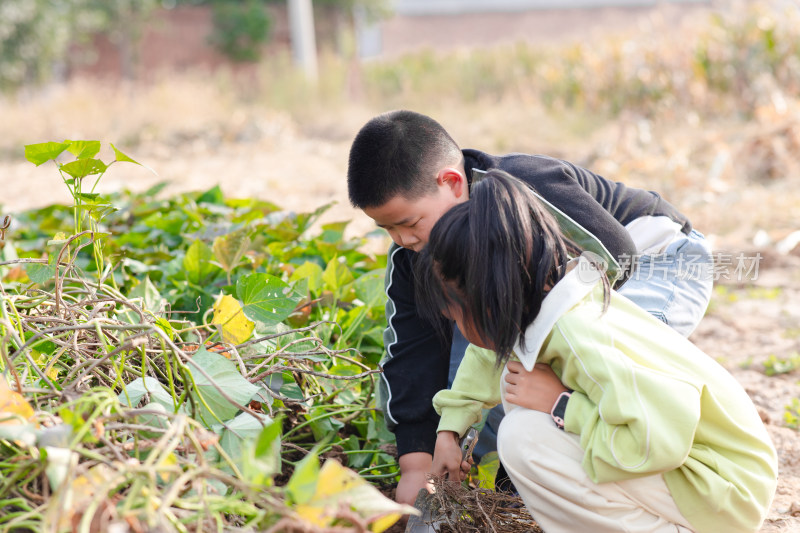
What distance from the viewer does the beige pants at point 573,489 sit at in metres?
1.24

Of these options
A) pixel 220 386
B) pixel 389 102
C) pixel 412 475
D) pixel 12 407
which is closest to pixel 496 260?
pixel 220 386

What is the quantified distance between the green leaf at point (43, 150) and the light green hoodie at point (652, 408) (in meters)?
0.90

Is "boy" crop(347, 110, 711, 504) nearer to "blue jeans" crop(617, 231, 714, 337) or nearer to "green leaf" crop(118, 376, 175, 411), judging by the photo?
"blue jeans" crop(617, 231, 714, 337)

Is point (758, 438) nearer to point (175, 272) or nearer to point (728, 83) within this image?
point (175, 272)

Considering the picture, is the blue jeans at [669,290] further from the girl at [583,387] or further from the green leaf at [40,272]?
the green leaf at [40,272]

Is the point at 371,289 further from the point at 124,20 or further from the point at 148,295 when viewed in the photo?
the point at 124,20

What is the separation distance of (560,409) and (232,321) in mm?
681

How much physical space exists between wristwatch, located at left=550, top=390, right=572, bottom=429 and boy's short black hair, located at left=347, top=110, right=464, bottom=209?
0.59m

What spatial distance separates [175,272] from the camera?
2039 mm

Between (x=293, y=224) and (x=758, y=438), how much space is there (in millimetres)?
1507

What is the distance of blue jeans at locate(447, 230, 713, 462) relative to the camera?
70.4 inches

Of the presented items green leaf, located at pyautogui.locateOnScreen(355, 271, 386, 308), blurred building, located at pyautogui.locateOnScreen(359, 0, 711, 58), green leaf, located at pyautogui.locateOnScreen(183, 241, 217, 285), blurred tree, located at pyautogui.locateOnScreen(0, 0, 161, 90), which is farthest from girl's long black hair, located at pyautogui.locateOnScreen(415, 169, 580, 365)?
blurred building, located at pyautogui.locateOnScreen(359, 0, 711, 58)

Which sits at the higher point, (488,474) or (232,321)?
(232,321)

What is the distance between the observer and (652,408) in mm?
1143
